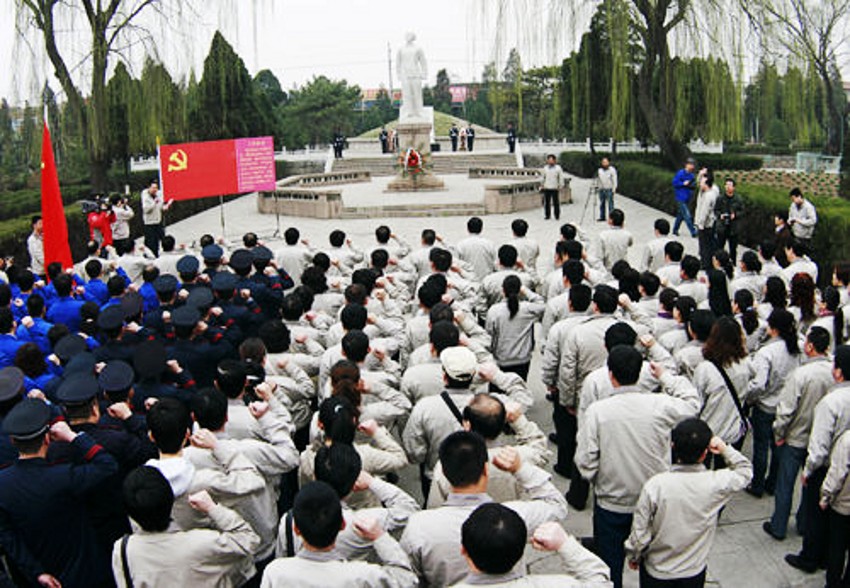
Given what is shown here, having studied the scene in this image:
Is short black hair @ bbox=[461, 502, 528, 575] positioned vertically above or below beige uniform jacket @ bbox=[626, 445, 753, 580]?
above

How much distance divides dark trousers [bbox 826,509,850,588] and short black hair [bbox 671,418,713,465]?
4.63 feet

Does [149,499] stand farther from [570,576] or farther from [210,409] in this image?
[570,576]

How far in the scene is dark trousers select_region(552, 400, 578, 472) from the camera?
226 inches

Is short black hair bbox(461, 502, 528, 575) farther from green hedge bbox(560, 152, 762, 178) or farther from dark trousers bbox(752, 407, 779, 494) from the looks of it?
green hedge bbox(560, 152, 762, 178)

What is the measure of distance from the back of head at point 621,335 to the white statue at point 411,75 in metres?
20.7

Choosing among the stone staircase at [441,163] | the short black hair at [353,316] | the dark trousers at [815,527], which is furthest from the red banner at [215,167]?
the stone staircase at [441,163]

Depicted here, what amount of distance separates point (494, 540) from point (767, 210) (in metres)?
11.4

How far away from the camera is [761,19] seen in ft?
47.1

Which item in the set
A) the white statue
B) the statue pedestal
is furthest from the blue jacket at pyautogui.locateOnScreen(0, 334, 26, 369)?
the white statue

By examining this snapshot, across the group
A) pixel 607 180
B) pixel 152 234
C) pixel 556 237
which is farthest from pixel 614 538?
pixel 607 180

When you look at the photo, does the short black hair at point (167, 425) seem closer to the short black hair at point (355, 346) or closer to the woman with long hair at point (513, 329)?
the short black hair at point (355, 346)

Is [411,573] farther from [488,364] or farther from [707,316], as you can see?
[707,316]

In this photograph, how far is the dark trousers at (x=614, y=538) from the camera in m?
4.09

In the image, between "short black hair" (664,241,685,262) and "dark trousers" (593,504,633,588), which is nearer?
"dark trousers" (593,504,633,588)
